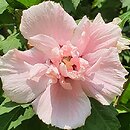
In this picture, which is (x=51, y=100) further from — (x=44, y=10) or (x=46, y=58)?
(x=44, y=10)

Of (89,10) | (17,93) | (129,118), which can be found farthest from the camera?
(89,10)

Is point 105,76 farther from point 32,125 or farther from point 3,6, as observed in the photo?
point 3,6

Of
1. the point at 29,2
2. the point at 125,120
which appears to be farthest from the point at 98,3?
the point at 29,2

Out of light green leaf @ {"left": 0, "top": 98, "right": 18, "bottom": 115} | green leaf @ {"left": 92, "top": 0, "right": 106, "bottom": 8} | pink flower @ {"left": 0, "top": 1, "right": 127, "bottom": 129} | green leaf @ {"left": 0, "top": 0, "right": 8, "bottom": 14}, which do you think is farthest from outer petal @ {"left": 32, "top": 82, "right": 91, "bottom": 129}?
green leaf @ {"left": 92, "top": 0, "right": 106, "bottom": 8}

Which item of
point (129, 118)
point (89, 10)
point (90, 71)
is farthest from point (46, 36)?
point (89, 10)

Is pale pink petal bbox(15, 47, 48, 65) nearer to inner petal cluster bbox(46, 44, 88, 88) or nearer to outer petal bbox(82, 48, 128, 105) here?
inner petal cluster bbox(46, 44, 88, 88)
